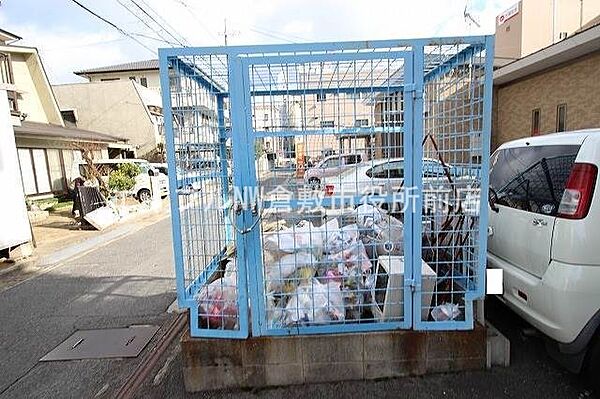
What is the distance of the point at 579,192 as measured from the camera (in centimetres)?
213

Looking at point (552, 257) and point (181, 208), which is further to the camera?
point (181, 208)

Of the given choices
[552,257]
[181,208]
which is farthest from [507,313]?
[181,208]

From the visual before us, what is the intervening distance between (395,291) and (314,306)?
23.1 inches

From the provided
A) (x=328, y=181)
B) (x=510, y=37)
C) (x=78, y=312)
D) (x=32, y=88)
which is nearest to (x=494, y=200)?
(x=328, y=181)

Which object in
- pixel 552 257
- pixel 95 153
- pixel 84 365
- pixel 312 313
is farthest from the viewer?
pixel 95 153

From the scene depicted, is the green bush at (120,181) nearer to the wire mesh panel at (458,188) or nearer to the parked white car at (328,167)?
the parked white car at (328,167)

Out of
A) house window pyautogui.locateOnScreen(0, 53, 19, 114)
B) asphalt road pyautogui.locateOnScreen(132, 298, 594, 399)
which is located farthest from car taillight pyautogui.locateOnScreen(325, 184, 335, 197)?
house window pyautogui.locateOnScreen(0, 53, 19, 114)

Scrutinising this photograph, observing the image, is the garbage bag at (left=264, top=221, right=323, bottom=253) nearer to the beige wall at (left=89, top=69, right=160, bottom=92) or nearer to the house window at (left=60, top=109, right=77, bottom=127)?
the house window at (left=60, top=109, right=77, bottom=127)

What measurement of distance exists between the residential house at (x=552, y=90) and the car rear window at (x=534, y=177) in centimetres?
704

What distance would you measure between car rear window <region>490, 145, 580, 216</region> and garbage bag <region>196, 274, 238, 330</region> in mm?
2199

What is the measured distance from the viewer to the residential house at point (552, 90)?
27.7 ft

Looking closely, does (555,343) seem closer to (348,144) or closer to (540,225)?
(540,225)

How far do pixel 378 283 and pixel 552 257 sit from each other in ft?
3.76

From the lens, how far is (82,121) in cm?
2230
